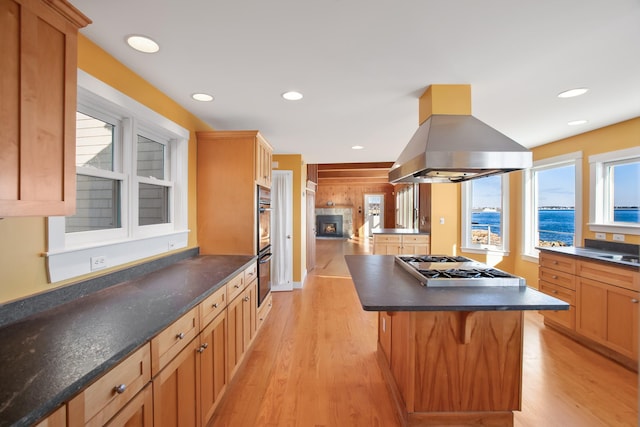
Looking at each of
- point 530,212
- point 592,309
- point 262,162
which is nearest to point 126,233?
point 262,162

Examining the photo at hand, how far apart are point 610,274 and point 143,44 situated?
4046 mm

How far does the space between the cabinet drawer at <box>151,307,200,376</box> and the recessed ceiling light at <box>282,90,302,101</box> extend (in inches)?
67.9

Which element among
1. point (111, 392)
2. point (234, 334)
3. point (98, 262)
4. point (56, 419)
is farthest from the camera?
point (234, 334)

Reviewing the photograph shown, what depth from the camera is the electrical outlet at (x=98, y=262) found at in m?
1.56

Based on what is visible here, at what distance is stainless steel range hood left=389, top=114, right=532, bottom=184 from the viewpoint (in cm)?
170

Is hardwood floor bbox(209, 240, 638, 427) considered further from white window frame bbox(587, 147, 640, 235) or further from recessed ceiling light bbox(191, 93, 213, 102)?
recessed ceiling light bbox(191, 93, 213, 102)

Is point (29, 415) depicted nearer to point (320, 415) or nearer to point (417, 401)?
point (320, 415)

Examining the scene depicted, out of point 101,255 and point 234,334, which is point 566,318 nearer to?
point 234,334

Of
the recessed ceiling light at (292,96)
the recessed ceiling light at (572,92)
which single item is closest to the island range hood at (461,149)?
the recessed ceiling light at (572,92)

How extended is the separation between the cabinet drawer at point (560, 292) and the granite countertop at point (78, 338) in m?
3.47

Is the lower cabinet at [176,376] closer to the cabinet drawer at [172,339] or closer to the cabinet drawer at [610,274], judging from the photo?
the cabinet drawer at [172,339]

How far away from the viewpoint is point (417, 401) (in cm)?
166

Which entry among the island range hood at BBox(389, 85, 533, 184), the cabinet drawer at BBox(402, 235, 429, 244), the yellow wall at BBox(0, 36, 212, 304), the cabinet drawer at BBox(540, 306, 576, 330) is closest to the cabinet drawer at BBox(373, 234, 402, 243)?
the cabinet drawer at BBox(402, 235, 429, 244)

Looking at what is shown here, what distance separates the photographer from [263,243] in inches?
120
